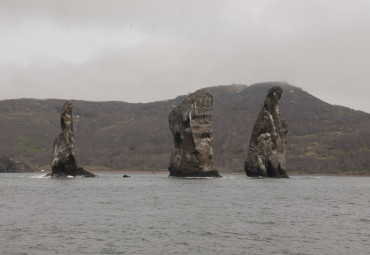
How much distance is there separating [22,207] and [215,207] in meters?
20.1

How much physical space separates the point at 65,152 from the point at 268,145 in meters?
46.8

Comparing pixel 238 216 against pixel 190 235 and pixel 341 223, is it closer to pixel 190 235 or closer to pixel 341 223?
pixel 341 223

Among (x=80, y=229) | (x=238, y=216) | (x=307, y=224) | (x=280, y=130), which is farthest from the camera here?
(x=280, y=130)

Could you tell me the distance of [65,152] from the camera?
370 feet

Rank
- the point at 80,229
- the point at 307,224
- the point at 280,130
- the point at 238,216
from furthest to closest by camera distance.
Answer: the point at 280,130 → the point at 238,216 → the point at 307,224 → the point at 80,229

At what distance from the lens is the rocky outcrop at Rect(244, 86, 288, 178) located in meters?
122

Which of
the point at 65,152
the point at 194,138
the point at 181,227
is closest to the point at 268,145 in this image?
the point at 194,138

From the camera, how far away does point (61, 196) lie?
66.5 metres

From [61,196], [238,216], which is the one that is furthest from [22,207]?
[238,216]

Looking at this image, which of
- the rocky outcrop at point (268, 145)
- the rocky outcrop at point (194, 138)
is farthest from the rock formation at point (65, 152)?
the rocky outcrop at point (268, 145)

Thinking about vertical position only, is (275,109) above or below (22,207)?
above

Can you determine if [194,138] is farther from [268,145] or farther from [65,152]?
[65,152]

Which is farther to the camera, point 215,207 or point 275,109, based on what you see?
point 275,109

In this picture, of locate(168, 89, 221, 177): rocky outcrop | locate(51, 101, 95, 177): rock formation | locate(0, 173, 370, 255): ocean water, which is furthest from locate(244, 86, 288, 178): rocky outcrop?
locate(0, 173, 370, 255): ocean water
